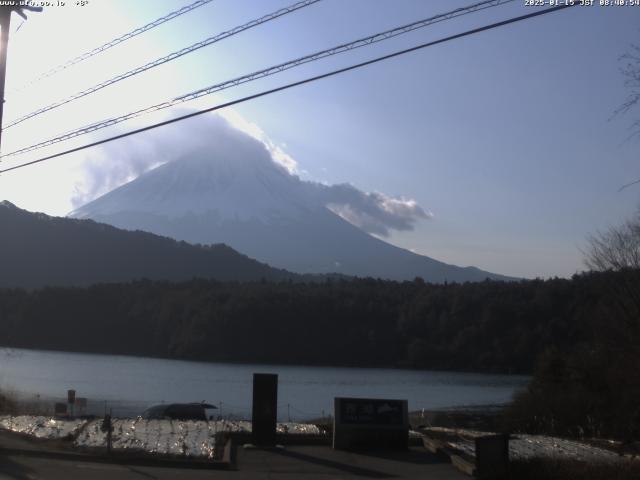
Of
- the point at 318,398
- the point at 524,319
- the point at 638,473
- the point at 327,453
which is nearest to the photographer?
the point at 638,473

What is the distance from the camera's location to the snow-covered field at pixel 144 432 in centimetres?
1694

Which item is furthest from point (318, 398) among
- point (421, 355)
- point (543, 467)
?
point (543, 467)

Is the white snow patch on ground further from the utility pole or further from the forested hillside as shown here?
the forested hillside

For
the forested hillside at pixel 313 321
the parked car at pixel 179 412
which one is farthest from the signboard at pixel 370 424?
the forested hillside at pixel 313 321

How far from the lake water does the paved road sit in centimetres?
2030

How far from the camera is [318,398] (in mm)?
44312

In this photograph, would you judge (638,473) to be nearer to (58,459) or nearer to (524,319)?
(58,459)

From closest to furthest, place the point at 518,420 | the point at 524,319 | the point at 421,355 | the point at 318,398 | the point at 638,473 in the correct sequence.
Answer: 1. the point at 638,473
2. the point at 518,420
3. the point at 318,398
4. the point at 524,319
5. the point at 421,355

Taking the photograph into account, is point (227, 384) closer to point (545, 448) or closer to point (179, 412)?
point (179, 412)

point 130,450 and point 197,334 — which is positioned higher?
point 197,334

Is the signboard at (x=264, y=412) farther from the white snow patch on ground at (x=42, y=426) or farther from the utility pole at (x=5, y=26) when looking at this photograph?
the utility pole at (x=5, y=26)

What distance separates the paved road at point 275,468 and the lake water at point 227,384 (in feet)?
66.6

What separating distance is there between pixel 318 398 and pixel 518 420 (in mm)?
13133

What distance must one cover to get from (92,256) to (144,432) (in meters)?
93.7
